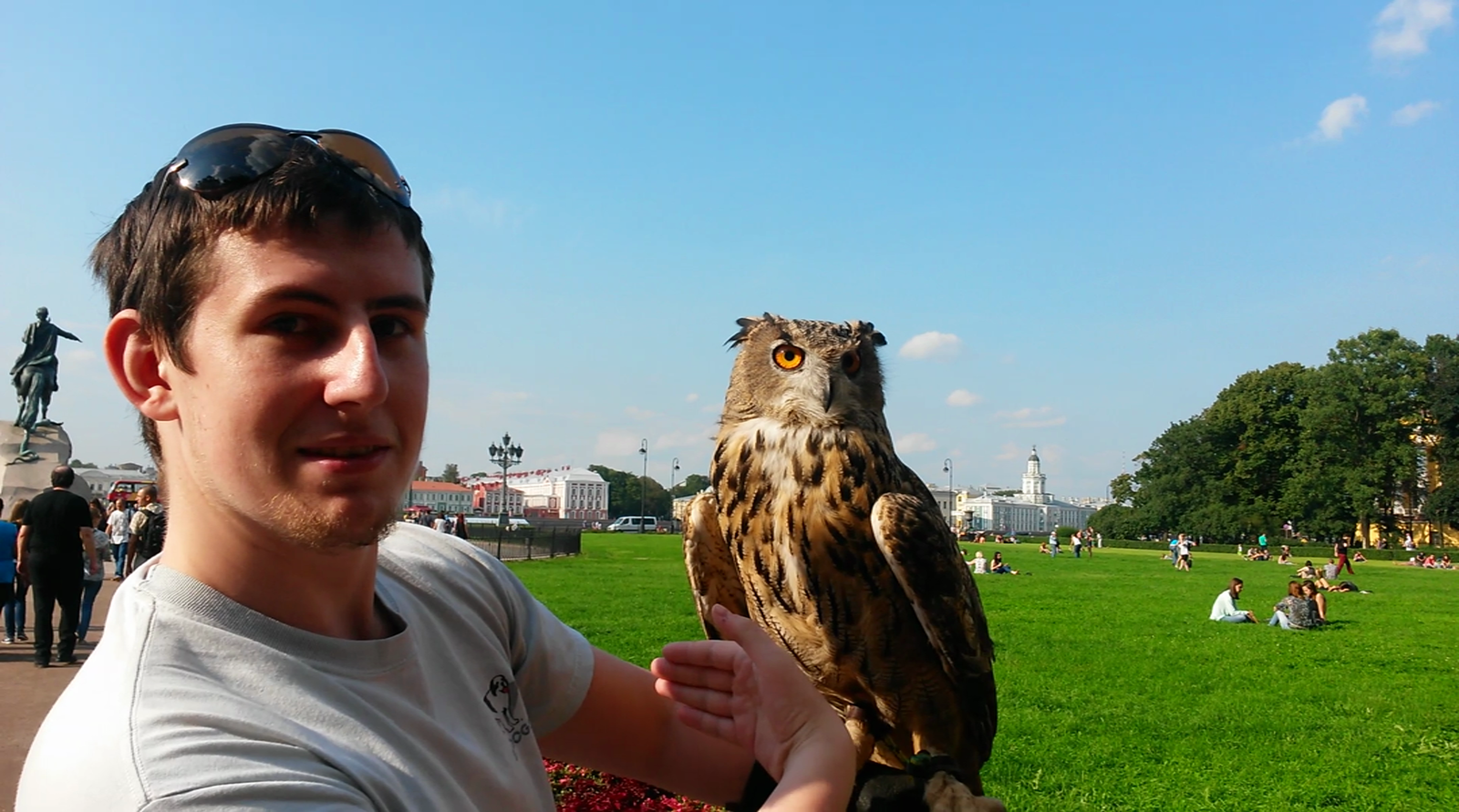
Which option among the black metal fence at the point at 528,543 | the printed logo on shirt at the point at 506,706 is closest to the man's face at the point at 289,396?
the printed logo on shirt at the point at 506,706

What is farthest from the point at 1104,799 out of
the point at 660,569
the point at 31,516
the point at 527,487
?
the point at 527,487

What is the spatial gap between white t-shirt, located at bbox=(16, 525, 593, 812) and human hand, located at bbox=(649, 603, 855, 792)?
30cm

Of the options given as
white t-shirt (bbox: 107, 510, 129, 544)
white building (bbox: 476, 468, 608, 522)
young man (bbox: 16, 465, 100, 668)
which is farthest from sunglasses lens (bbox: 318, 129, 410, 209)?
white building (bbox: 476, 468, 608, 522)

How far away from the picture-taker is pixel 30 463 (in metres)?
21.5

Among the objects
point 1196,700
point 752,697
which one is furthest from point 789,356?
point 1196,700

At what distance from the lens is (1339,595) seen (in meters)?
23.1

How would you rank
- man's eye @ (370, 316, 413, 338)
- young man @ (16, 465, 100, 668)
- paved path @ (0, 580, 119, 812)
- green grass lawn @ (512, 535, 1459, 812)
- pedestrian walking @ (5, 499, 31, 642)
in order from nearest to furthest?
man's eye @ (370, 316, 413, 338), paved path @ (0, 580, 119, 812), green grass lawn @ (512, 535, 1459, 812), young man @ (16, 465, 100, 668), pedestrian walking @ (5, 499, 31, 642)

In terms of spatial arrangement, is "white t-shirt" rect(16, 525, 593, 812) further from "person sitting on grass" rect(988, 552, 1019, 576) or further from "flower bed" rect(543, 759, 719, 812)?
"person sitting on grass" rect(988, 552, 1019, 576)

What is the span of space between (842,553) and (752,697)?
3.87 ft

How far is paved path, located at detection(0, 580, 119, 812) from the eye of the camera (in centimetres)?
534

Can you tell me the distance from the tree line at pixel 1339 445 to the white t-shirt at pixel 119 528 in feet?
229

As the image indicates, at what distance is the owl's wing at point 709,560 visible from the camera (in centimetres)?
292

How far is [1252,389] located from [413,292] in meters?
80.6

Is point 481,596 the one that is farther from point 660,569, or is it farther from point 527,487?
point 527,487
